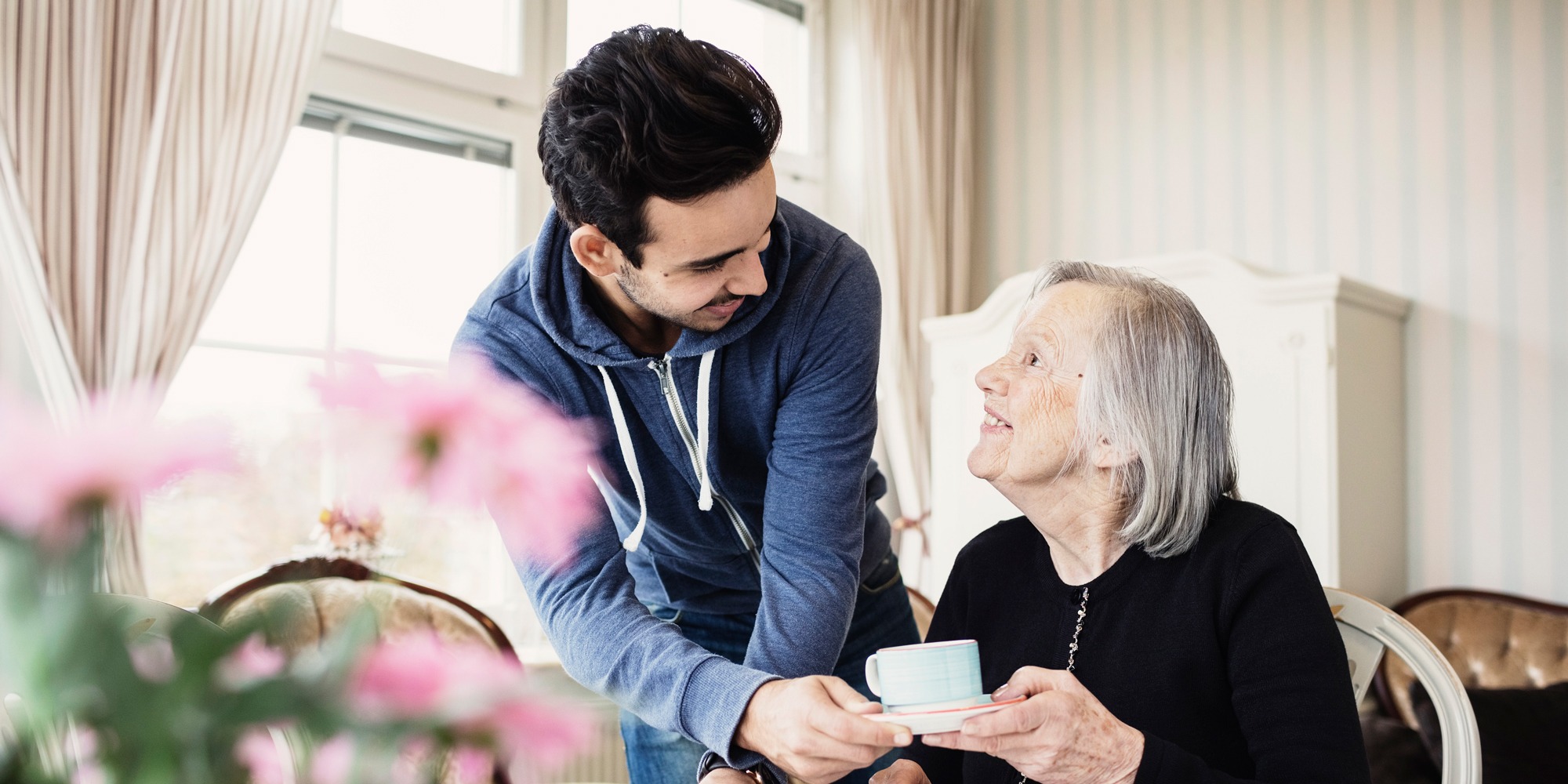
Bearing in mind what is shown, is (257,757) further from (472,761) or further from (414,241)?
(414,241)

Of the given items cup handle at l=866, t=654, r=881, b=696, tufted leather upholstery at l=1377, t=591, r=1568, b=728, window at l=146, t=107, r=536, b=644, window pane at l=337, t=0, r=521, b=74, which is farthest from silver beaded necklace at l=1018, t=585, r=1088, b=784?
window pane at l=337, t=0, r=521, b=74

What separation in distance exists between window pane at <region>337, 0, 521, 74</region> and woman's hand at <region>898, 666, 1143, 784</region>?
8.57 feet

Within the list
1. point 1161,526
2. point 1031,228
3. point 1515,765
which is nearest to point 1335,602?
point 1161,526

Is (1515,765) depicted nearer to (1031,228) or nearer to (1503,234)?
(1503,234)

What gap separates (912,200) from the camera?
429 centimetres

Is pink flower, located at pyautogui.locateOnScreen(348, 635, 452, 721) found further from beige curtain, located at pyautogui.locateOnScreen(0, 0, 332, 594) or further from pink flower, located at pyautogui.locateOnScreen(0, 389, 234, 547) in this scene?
beige curtain, located at pyautogui.locateOnScreen(0, 0, 332, 594)

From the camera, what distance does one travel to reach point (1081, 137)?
4344 millimetres

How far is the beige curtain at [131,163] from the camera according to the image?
235 centimetres

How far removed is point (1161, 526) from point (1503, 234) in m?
2.65

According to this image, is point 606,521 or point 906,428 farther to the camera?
point 906,428

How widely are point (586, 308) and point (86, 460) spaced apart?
1159 mm

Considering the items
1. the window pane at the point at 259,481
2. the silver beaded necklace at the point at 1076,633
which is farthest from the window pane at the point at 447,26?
the window pane at the point at 259,481

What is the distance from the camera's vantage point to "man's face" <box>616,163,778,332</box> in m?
1.24

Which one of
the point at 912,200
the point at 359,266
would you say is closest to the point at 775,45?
the point at 912,200
